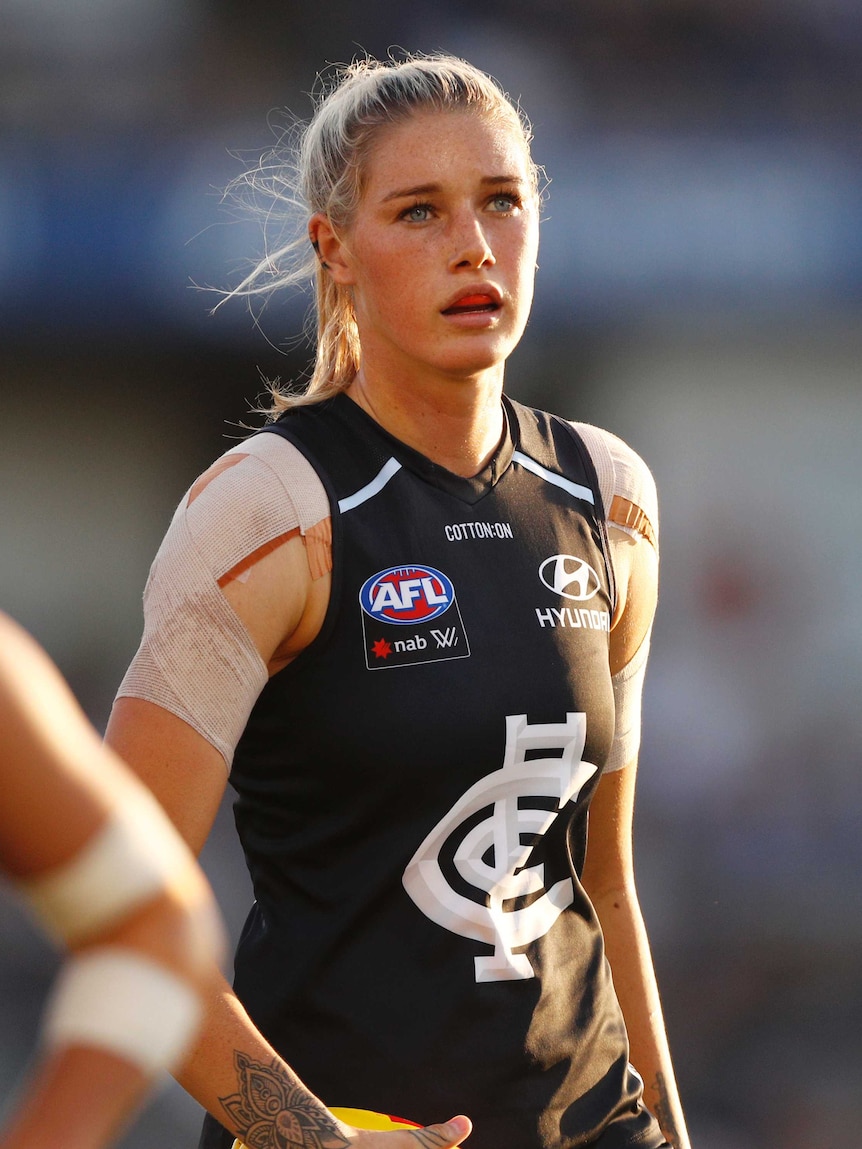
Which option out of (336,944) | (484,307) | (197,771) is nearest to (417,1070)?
(336,944)

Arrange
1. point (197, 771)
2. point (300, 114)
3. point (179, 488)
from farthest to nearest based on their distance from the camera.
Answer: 1. point (179, 488)
2. point (300, 114)
3. point (197, 771)

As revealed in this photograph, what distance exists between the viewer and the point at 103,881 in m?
1.13

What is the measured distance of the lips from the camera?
228 cm

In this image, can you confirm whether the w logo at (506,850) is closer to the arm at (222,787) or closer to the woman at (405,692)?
the woman at (405,692)

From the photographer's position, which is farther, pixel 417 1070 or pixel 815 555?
pixel 815 555

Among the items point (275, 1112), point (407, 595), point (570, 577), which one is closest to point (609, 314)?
point (570, 577)

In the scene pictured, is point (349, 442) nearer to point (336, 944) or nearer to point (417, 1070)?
point (336, 944)

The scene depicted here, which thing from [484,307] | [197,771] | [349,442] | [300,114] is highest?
[300,114]

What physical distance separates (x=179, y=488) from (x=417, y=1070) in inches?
287

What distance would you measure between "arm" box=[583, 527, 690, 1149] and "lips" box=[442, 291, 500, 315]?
16.9 inches

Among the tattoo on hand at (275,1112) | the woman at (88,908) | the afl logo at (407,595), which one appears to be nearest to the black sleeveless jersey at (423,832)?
the afl logo at (407,595)

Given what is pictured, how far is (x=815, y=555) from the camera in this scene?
8.72 m

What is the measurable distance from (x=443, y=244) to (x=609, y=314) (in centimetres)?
665

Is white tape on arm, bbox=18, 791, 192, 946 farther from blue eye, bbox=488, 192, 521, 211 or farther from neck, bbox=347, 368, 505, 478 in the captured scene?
blue eye, bbox=488, 192, 521, 211
